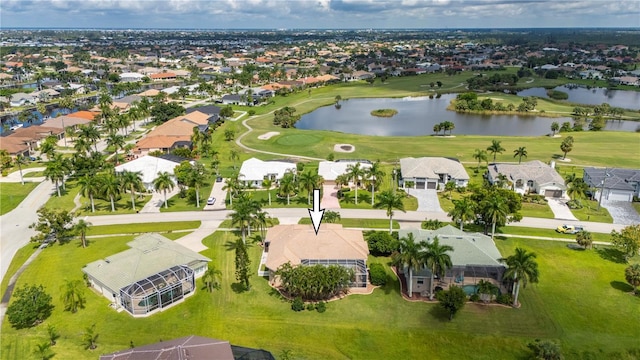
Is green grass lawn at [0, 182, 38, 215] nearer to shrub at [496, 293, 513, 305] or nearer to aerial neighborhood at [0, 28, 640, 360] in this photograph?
aerial neighborhood at [0, 28, 640, 360]

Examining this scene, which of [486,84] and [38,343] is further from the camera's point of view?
[486,84]

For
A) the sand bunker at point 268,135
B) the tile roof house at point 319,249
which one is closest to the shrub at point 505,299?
the tile roof house at point 319,249

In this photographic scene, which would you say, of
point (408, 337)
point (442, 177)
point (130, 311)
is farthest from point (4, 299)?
point (442, 177)

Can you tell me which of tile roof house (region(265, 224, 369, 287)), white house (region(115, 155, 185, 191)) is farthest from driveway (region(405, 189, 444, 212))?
white house (region(115, 155, 185, 191))

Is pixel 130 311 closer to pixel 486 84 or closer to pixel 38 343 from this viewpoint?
pixel 38 343

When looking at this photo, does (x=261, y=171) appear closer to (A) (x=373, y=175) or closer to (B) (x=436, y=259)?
(A) (x=373, y=175)

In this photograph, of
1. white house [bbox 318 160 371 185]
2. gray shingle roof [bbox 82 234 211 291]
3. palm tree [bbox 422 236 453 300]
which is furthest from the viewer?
white house [bbox 318 160 371 185]
